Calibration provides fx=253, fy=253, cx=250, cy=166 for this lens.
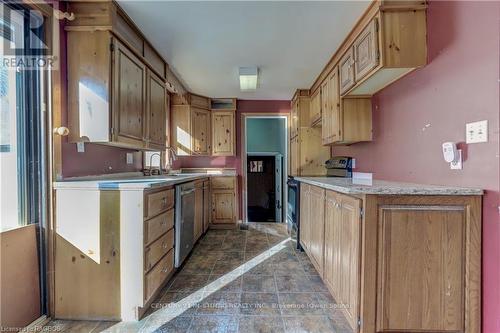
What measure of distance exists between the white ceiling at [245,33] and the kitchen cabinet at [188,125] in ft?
2.95

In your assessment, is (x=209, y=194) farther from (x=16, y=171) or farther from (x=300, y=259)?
(x=16, y=171)

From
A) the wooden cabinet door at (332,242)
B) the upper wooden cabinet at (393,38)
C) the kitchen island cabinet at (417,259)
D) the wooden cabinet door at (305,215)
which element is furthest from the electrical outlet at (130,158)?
the upper wooden cabinet at (393,38)

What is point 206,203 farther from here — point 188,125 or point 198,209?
point 188,125

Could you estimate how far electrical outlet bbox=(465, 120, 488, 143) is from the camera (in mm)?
1328

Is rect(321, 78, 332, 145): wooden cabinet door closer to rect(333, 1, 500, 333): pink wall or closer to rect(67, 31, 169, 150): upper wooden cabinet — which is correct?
rect(333, 1, 500, 333): pink wall

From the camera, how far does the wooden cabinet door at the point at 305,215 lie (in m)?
2.76

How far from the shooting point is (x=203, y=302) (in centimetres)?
197

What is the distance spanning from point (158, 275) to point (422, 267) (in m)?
1.79

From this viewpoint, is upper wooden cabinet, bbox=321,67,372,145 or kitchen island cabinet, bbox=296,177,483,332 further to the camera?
upper wooden cabinet, bbox=321,67,372,145

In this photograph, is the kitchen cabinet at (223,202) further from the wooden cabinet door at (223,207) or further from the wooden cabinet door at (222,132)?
the wooden cabinet door at (222,132)

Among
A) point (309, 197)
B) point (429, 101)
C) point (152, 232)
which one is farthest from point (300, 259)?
point (429, 101)

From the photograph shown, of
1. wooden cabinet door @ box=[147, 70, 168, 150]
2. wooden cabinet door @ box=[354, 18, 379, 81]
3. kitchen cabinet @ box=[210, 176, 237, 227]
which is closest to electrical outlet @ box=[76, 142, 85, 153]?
wooden cabinet door @ box=[147, 70, 168, 150]

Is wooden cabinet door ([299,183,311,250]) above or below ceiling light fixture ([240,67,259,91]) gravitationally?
below

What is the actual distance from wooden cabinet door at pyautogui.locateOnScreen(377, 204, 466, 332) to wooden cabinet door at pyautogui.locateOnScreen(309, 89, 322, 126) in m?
2.28
